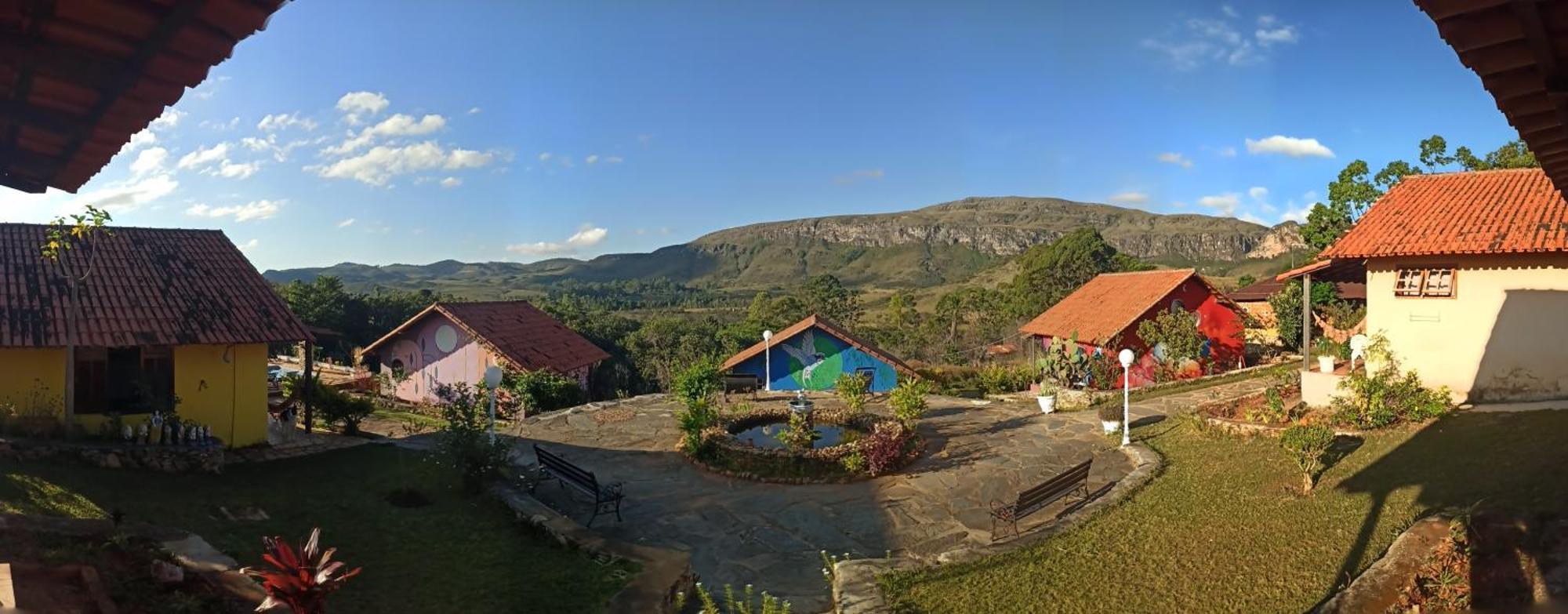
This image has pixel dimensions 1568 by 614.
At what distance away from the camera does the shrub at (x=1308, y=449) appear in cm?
923

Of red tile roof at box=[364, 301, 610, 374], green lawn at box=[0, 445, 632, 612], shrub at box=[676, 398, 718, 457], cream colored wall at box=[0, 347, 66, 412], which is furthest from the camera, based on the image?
red tile roof at box=[364, 301, 610, 374]

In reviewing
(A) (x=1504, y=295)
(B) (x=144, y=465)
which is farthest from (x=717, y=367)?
(A) (x=1504, y=295)

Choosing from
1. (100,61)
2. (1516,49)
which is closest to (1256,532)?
(1516,49)

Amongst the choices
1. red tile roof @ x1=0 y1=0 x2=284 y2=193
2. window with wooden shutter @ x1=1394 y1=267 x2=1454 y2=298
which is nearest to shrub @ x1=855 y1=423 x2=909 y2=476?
window with wooden shutter @ x1=1394 y1=267 x2=1454 y2=298

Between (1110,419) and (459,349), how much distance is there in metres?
Answer: 20.9

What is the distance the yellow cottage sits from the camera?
11.9m

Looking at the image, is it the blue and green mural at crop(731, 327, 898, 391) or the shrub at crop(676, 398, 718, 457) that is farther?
the blue and green mural at crop(731, 327, 898, 391)

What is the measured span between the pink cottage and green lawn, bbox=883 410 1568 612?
64.7ft

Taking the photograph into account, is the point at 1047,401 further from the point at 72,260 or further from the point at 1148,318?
the point at 72,260

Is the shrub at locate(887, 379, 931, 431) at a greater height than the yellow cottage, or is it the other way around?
the yellow cottage

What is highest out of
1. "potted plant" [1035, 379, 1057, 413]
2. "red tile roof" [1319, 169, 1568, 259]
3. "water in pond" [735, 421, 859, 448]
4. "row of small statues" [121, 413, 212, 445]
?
"red tile roof" [1319, 169, 1568, 259]

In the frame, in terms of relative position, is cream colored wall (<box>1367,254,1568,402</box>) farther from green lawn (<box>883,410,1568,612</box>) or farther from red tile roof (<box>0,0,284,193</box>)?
red tile roof (<box>0,0,284,193</box>)

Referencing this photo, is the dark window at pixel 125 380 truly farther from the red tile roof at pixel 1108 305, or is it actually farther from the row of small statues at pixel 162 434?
the red tile roof at pixel 1108 305

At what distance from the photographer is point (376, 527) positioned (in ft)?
30.6
